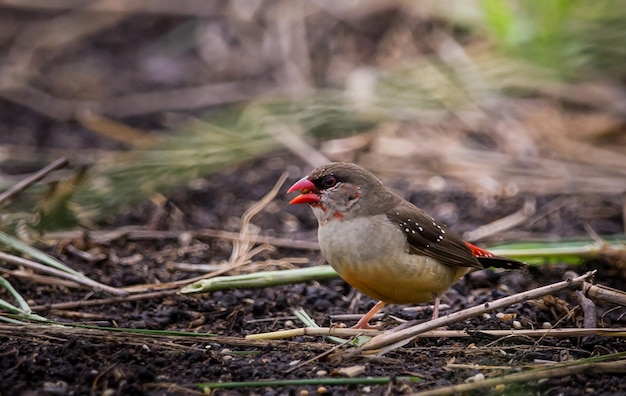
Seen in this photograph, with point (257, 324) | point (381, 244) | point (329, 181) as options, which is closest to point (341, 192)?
point (329, 181)

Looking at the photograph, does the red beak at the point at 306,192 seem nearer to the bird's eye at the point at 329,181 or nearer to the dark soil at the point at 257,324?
the bird's eye at the point at 329,181

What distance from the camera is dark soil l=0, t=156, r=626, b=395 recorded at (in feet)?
10.5

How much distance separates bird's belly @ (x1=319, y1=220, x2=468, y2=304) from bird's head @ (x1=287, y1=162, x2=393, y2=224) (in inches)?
4.4

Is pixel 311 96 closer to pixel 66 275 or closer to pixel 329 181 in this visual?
pixel 329 181

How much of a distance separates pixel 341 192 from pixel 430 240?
481 millimetres

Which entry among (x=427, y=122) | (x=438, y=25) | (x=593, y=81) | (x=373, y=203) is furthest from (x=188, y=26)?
(x=373, y=203)

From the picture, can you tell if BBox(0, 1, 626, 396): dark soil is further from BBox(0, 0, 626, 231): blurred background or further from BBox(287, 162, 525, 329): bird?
BBox(287, 162, 525, 329): bird

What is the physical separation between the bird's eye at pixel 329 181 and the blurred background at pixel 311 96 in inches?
58.0

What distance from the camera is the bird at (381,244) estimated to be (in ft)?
12.5

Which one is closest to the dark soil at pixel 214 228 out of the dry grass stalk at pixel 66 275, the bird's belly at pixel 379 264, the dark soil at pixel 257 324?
the dark soil at pixel 257 324

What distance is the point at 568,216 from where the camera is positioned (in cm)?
593

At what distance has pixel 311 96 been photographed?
293 inches

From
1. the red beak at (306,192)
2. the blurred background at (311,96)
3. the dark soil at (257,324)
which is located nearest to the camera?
the dark soil at (257,324)

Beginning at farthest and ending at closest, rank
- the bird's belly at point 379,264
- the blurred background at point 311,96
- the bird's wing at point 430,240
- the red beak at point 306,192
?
the blurred background at point 311,96 → the red beak at point 306,192 → the bird's wing at point 430,240 → the bird's belly at point 379,264
